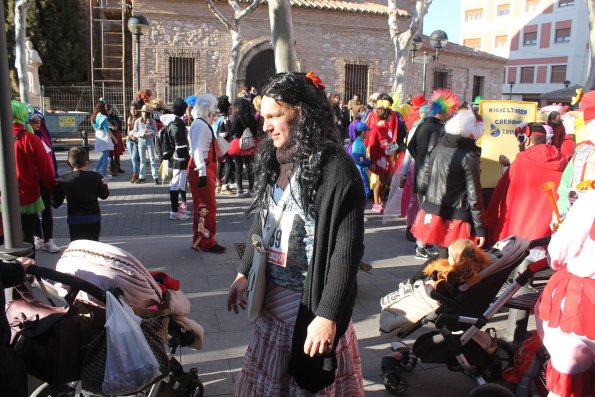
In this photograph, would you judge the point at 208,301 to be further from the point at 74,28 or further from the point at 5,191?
the point at 74,28

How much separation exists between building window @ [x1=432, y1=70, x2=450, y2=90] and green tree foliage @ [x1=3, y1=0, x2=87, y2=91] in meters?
19.3

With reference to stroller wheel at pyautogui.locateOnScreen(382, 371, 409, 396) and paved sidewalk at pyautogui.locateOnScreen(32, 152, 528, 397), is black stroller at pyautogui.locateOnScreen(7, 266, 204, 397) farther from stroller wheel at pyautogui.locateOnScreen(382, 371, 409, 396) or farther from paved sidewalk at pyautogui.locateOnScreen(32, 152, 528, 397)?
stroller wheel at pyautogui.locateOnScreen(382, 371, 409, 396)

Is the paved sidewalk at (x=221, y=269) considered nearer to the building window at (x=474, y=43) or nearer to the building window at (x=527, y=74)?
the building window at (x=527, y=74)

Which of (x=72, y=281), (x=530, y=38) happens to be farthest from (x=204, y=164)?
(x=530, y=38)

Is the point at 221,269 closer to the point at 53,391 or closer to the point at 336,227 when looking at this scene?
the point at 53,391

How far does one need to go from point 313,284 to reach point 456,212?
126 inches

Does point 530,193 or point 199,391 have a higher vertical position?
point 530,193

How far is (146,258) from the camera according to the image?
638 centimetres

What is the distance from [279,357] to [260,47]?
77.0 ft

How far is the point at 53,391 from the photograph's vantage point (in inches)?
113

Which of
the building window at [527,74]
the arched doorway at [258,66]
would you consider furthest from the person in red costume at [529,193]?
the building window at [527,74]

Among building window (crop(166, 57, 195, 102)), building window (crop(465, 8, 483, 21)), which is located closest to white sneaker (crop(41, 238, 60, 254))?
building window (crop(166, 57, 195, 102))

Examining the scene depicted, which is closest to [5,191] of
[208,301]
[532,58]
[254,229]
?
[254,229]

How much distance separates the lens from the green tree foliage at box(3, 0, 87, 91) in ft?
74.9
